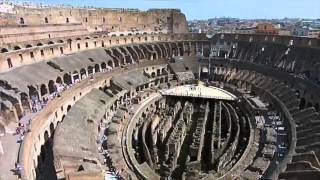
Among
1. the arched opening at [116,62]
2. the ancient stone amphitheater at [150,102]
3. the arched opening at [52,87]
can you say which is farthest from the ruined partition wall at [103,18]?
the arched opening at [52,87]

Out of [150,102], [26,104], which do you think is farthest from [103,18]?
[26,104]

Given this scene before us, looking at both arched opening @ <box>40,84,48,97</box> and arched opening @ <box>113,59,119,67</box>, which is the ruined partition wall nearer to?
arched opening @ <box>113,59,119,67</box>

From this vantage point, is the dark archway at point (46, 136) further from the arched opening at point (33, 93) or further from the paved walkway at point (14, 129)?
the arched opening at point (33, 93)

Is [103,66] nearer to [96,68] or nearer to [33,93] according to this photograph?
[96,68]

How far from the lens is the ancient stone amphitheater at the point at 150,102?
22641 mm

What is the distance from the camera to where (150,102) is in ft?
Answer: 124

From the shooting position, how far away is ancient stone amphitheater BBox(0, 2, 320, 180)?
2264 cm

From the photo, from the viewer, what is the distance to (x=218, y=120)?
3347 cm

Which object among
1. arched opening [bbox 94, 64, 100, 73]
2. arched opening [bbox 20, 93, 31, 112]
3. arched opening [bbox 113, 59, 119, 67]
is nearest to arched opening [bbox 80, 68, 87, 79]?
arched opening [bbox 94, 64, 100, 73]

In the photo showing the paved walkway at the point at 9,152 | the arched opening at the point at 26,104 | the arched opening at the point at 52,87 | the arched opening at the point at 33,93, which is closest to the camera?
the paved walkway at the point at 9,152

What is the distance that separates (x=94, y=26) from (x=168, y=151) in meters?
37.2

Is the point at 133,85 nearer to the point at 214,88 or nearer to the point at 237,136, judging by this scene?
the point at 214,88

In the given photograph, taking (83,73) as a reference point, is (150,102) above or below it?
below

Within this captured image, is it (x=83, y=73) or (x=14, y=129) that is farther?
(x=83, y=73)
